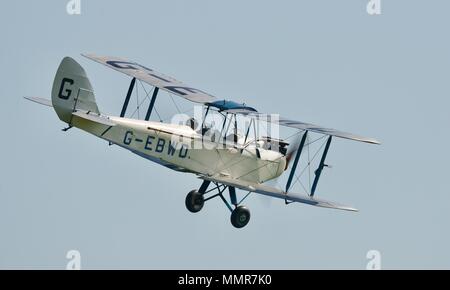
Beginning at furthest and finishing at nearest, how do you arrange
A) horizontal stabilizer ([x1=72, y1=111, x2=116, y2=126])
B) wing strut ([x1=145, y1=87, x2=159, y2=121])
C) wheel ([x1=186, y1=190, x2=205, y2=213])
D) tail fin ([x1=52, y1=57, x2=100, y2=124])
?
wing strut ([x1=145, y1=87, x2=159, y2=121]) → wheel ([x1=186, y1=190, x2=205, y2=213]) → tail fin ([x1=52, y1=57, x2=100, y2=124]) → horizontal stabilizer ([x1=72, y1=111, x2=116, y2=126])

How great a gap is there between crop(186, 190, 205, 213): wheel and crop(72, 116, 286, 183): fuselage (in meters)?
0.83

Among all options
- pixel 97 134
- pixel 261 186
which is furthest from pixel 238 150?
pixel 97 134

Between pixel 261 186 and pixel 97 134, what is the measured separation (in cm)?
407

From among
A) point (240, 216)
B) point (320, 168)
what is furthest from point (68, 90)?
point (320, 168)

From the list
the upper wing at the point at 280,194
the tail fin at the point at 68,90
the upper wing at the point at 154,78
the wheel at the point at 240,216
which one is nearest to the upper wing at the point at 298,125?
the upper wing at the point at 154,78

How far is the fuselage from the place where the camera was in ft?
125

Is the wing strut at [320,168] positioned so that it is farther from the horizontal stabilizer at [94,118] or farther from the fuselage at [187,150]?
the horizontal stabilizer at [94,118]

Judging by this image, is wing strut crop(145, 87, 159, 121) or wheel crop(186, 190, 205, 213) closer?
wheel crop(186, 190, 205, 213)

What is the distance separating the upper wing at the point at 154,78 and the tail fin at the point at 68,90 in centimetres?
315

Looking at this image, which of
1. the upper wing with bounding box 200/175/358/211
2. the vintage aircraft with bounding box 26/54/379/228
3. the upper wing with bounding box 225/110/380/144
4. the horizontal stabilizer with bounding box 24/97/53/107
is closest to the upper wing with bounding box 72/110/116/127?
the vintage aircraft with bounding box 26/54/379/228

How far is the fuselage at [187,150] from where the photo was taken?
38.1 metres

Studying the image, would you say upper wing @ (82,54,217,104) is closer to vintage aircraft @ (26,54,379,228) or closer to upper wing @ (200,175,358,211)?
vintage aircraft @ (26,54,379,228)

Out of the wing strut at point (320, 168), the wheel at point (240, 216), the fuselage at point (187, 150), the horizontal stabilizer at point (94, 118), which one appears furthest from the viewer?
the wheel at point (240, 216)

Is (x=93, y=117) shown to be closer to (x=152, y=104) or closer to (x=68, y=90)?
(x=68, y=90)
